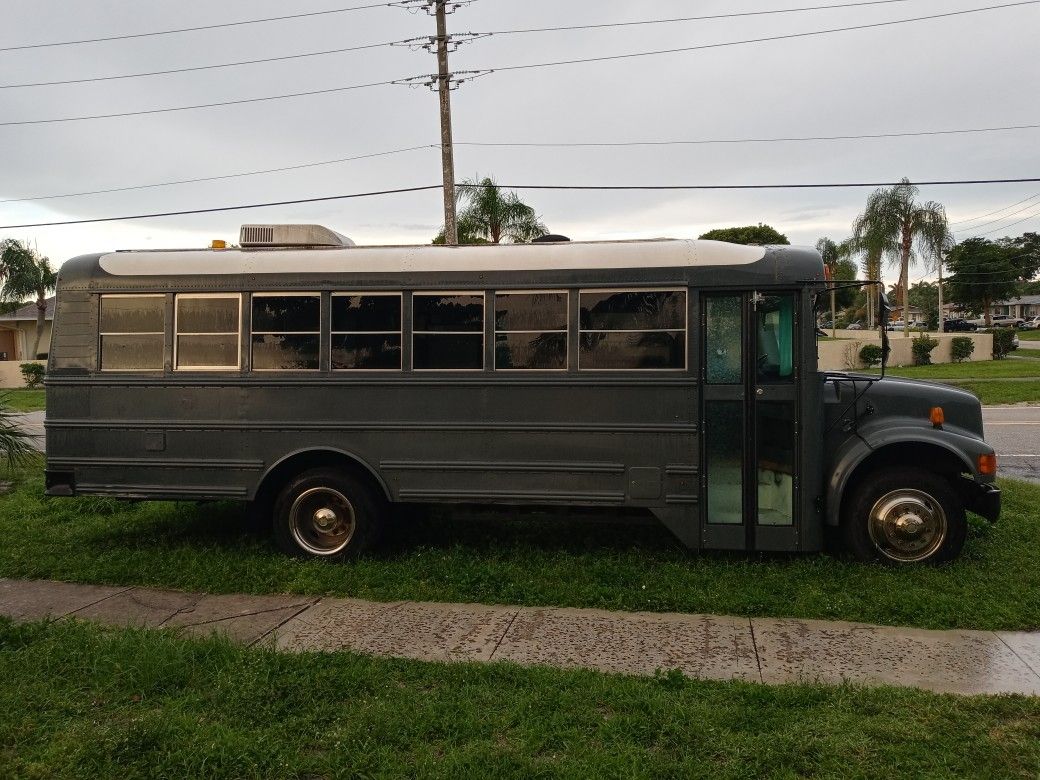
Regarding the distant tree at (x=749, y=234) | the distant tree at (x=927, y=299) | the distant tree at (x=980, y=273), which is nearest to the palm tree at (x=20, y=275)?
the distant tree at (x=749, y=234)

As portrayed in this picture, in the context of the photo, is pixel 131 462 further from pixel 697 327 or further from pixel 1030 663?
pixel 1030 663

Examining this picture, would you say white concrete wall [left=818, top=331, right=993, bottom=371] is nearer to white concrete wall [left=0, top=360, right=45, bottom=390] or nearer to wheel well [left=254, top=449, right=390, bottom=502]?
wheel well [left=254, top=449, right=390, bottom=502]

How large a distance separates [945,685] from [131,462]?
6164 mm

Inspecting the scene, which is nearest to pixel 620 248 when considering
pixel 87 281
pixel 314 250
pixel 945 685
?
pixel 314 250

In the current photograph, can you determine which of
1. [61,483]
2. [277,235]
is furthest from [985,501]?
[61,483]

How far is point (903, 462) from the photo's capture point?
6391 mm

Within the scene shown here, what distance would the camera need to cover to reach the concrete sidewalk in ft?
14.9

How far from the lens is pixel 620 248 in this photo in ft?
21.0

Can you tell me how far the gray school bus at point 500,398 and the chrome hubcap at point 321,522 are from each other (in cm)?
2

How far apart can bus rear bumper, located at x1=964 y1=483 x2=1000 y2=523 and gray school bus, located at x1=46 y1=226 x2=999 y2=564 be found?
3 centimetres

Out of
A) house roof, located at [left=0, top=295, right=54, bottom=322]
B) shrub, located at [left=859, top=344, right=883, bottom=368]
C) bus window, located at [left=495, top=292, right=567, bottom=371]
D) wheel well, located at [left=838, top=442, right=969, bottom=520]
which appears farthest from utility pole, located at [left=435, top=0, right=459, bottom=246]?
house roof, located at [left=0, top=295, right=54, bottom=322]

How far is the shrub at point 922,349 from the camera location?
31.7 meters

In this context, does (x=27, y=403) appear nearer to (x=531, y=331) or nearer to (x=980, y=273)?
(x=531, y=331)

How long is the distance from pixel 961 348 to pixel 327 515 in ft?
105
